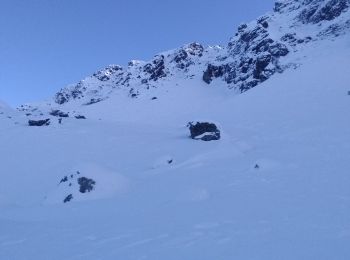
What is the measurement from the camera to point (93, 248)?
311 inches

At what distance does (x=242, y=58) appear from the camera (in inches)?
3014

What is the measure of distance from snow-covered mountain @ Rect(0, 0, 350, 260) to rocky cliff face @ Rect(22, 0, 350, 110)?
25259 mm

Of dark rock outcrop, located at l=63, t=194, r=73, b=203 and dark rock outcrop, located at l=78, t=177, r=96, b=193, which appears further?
dark rock outcrop, located at l=78, t=177, r=96, b=193

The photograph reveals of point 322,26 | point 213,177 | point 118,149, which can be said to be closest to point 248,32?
point 322,26

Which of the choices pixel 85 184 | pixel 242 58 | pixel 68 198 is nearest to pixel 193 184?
pixel 85 184

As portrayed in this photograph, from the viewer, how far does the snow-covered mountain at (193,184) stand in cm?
757

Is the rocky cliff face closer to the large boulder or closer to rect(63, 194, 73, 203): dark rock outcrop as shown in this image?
the large boulder

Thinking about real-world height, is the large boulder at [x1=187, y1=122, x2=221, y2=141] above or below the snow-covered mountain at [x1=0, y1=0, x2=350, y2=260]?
above

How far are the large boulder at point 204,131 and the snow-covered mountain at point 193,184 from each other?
0.50 meters

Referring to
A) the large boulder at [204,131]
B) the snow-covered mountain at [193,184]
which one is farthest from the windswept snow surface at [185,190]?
the large boulder at [204,131]

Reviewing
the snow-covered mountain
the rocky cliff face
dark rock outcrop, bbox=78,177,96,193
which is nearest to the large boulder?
the snow-covered mountain

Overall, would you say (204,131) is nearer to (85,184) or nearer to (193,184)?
(193,184)

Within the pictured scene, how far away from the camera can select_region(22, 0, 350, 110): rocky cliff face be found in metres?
64.2

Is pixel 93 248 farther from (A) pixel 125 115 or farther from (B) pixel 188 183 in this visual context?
(A) pixel 125 115
